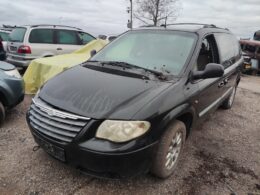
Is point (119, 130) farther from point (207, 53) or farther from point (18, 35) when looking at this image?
point (18, 35)

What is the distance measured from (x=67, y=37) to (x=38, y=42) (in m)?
1.13

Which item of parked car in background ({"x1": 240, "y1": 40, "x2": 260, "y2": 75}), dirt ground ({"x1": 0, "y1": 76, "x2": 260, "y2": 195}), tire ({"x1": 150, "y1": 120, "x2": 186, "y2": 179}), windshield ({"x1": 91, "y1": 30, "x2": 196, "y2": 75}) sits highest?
windshield ({"x1": 91, "y1": 30, "x2": 196, "y2": 75})

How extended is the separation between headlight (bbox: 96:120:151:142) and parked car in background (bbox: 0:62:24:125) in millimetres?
2481

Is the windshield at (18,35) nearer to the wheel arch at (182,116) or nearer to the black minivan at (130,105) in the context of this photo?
the black minivan at (130,105)

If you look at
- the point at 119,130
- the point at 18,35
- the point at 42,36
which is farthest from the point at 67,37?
the point at 119,130

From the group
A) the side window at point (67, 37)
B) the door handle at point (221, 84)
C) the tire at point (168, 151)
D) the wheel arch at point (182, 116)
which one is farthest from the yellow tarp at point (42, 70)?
the tire at point (168, 151)

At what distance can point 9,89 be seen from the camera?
13.7 ft

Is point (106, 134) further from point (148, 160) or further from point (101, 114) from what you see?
point (148, 160)

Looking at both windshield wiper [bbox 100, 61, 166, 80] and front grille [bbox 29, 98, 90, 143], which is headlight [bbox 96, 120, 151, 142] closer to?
front grille [bbox 29, 98, 90, 143]

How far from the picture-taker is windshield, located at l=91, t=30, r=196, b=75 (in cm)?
330

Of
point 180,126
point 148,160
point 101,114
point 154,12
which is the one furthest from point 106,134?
point 154,12

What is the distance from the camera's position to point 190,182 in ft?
10.1

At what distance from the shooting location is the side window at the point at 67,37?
8.67 m

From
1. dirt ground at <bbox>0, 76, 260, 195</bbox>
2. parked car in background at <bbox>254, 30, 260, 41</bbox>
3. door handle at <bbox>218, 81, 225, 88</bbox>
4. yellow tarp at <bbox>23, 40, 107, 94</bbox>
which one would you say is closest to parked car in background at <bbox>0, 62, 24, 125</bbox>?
dirt ground at <bbox>0, 76, 260, 195</bbox>
